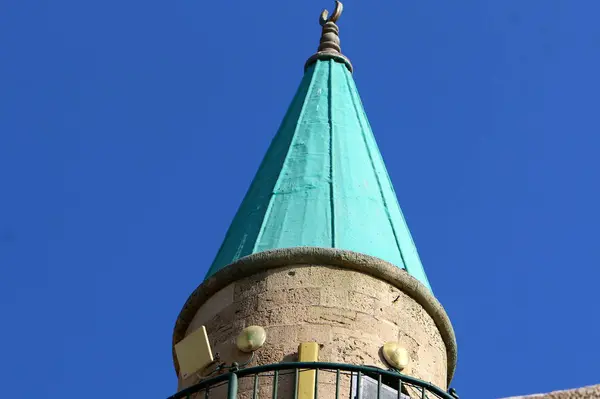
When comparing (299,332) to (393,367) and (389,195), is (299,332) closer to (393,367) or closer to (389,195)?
(393,367)

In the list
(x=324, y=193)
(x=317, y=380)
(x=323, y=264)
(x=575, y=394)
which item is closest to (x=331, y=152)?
(x=324, y=193)

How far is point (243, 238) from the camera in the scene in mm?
12383

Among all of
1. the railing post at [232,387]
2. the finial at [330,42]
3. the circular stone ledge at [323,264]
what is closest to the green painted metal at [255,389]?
the railing post at [232,387]

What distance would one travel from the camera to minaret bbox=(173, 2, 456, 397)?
11328mm

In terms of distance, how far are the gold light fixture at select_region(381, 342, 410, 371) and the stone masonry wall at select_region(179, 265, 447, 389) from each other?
0.18 ft

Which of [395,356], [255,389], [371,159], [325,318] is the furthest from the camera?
[371,159]

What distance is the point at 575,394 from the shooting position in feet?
31.1

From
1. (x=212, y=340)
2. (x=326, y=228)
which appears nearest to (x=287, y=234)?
(x=326, y=228)

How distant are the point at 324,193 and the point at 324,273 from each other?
1.01 m

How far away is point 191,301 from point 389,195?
1.94 metres

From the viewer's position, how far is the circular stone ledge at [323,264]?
1173cm

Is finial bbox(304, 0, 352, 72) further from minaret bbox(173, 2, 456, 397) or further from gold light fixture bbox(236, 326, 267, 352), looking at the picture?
gold light fixture bbox(236, 326, 267, 352)

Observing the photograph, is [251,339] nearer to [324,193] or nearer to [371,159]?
[324,193]

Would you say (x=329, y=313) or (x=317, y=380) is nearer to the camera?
(x=317, y=380)
